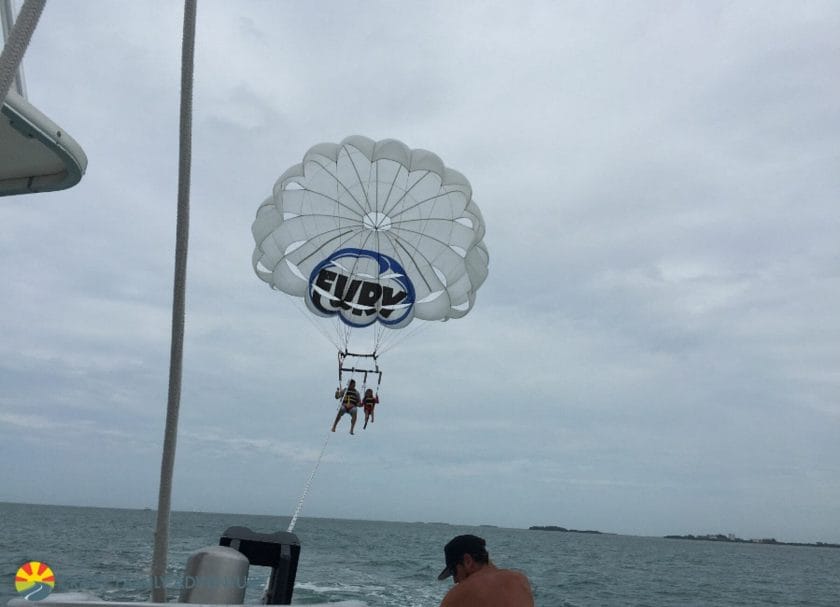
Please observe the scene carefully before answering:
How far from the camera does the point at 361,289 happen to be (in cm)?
1400

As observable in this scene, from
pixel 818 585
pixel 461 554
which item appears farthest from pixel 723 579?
pixel 461 554

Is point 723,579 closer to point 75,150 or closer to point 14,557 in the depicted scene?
point 14,557

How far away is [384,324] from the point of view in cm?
1423

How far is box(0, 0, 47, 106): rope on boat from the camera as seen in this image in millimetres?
1704

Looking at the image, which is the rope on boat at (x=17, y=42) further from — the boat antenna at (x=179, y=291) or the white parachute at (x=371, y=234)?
the white parachute at (x=371, y=234)

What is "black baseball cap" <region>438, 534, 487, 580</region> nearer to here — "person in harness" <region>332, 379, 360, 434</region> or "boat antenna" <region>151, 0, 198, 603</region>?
"boat antenna" <region>151, 0, 198, 603</region>

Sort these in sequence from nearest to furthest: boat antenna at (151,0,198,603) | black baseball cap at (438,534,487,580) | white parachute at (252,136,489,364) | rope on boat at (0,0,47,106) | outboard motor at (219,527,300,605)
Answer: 1. rope on boat at (0,0,47,106)
2. boat antenna at (151,0,198,603)
3. outboard motor at (219,527,300,605)
4. black baseball cap at (438,534,487,580)
5. white parachute at (252,136,489,364)

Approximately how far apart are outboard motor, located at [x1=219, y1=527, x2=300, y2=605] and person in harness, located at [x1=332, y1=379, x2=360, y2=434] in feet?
35.5

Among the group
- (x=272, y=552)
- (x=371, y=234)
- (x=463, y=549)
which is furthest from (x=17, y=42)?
(x=371, y=234)

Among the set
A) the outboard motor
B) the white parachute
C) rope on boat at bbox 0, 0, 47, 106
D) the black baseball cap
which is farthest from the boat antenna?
the white parachute

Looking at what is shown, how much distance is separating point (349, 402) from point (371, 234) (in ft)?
10.1

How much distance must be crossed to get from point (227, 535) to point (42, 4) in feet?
6.06

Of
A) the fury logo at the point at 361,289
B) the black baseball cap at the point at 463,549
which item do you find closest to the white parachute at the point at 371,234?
the fury logo at the point at 361,289

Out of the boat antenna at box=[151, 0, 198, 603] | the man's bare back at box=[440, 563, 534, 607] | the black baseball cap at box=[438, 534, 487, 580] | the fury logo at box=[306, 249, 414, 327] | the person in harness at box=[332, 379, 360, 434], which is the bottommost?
the man's bare back at box=[440, 563, 534, 607]
